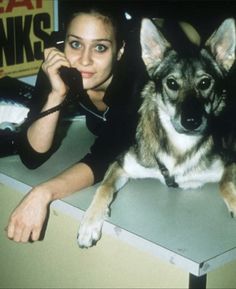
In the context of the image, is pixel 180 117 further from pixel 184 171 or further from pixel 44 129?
pixel 44 129

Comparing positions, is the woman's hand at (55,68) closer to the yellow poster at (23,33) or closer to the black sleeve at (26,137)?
the black sleeve at (26,137)

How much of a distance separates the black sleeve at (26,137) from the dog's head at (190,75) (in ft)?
0.98

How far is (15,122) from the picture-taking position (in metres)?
1.50

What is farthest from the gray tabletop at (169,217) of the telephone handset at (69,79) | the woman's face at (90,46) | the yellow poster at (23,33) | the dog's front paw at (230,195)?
the yellow poster at (23,33)

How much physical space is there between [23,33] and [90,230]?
0.91 m

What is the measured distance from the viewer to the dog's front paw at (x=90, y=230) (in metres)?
1.00

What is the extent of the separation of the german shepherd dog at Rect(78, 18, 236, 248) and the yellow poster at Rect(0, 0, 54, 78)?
1.88 ft

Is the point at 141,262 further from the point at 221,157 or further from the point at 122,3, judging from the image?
the point at 122,3

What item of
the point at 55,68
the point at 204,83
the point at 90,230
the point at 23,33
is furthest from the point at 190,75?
the point at 23,33

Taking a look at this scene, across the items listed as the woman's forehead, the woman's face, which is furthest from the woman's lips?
the woman's forehead

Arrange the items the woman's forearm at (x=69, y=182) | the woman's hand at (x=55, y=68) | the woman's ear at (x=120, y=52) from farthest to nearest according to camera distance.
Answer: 1. the woman's ear at (x=120, y=52)
2. the woman's hand at (x=55, y=68)
3. the woman's forearm at (x=69, y=182)

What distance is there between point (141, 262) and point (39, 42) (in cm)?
103

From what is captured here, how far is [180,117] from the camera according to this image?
3.79 ft

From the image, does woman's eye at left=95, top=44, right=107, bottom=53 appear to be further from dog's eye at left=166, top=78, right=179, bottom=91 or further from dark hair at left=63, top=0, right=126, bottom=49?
dog's eye at left=166, top=78, right=179, bottom=91
